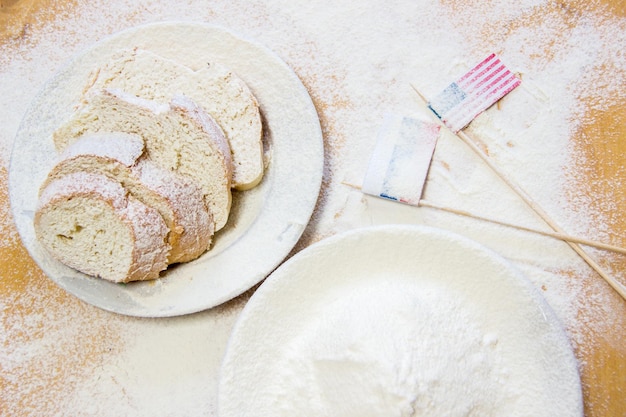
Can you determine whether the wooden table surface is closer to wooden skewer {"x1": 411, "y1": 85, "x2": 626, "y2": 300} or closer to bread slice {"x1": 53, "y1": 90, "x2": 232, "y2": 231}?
wooden skewer {"x1": 411, "y1": 85, "x2": 626, "y2": 300}

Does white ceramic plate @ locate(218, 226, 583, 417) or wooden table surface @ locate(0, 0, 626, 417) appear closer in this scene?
white ceramic plate @ locate(218, 226, 583, 417)

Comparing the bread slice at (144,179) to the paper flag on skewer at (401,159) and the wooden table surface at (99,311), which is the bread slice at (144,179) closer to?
the wooden table surface at (99,311)

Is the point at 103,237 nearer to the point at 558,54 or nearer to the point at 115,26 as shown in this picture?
the point at 115,26

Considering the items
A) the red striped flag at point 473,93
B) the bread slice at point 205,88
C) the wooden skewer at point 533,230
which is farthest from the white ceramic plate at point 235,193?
the red striped flag at point 473,93

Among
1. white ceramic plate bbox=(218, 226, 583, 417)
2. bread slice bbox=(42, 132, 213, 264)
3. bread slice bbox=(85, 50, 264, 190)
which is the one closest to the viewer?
white ceramic plate bbox=(218, 226, 583, 417)

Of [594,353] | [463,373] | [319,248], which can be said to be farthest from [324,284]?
[594,353]

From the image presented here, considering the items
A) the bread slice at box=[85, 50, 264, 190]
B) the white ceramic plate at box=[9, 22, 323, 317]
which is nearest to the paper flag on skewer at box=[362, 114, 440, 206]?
the white ceramic plate at box=[9, 22, 323, 317]

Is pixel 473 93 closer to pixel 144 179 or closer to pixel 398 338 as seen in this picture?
pixel 398 338

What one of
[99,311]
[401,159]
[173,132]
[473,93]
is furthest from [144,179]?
[473,93]
